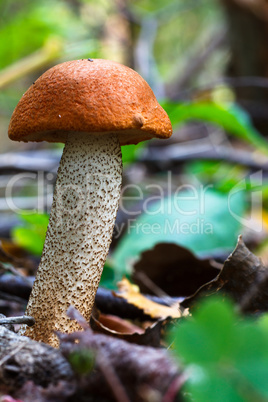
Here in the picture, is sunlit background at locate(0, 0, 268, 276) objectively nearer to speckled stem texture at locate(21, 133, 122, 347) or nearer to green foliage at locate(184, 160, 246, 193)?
green foliage at locate(184, 160, 246, 193)

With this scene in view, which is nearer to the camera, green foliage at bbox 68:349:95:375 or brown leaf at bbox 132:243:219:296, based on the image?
green foliage at bbox 68:349:95:375

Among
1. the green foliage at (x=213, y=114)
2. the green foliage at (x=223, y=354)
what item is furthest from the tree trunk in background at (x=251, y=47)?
the green foliage at (x=223, y=354)

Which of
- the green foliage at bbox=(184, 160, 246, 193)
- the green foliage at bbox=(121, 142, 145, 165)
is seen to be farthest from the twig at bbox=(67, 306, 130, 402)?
the green foliage at bbox=(184, 160, 246, 193)

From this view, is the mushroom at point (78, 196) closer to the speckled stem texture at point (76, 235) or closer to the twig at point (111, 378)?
the speckled stem texture at point (76, 235)

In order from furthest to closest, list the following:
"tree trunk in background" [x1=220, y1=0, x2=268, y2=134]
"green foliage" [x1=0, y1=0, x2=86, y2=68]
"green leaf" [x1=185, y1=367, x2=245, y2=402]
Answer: "green foliage" [x1=0, y1=0, x2=86, y2=68], "tree trunk in background" [x1=220, y1=0, x2=268, y2=134], "green leaf" [x1=185, y1=367, x2=245, y2=402]

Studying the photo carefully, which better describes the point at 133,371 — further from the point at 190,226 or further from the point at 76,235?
the point at 190,226

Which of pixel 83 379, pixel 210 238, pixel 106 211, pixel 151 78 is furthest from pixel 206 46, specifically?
pixel 83 379

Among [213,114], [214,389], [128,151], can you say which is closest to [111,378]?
[214,389]
